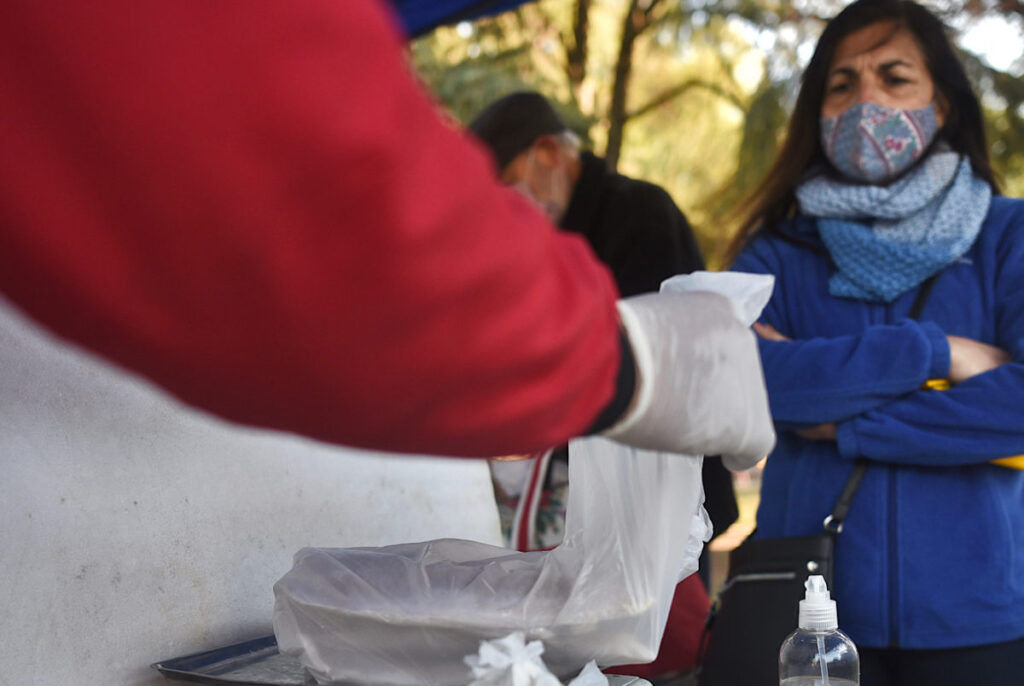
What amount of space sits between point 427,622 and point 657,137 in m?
6.01

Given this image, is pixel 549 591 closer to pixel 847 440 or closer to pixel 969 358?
pixel 847 440

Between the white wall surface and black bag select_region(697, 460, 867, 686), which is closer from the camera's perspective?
the white wall surface

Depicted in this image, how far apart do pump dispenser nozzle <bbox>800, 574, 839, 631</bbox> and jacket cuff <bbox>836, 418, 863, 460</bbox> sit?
58 centimetres

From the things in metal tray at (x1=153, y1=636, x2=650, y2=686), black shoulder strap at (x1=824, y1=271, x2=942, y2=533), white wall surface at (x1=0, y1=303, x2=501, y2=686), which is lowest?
black shoulder strap at (x1=824, y1=271, x2=942, y2=533)

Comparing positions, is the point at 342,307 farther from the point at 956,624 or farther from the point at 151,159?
the point at 956,624

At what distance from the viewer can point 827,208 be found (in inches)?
67.4

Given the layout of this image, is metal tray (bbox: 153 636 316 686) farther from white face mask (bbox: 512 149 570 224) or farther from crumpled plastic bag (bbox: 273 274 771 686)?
white face mask (bbox: 512 149 570 224)

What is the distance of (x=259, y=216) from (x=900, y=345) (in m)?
1.31

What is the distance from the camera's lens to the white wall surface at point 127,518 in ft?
2.76

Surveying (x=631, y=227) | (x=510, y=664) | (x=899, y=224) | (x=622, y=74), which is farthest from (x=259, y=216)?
(x=622, y=74)

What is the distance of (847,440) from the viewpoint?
151 cm

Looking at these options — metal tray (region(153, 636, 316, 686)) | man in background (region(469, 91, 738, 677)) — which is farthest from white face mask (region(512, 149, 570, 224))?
metal tray (region(153, 636, 316, 686))

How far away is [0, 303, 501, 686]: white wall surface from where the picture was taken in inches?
33.2

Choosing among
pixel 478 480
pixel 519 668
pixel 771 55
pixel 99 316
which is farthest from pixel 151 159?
pixel 771 55
